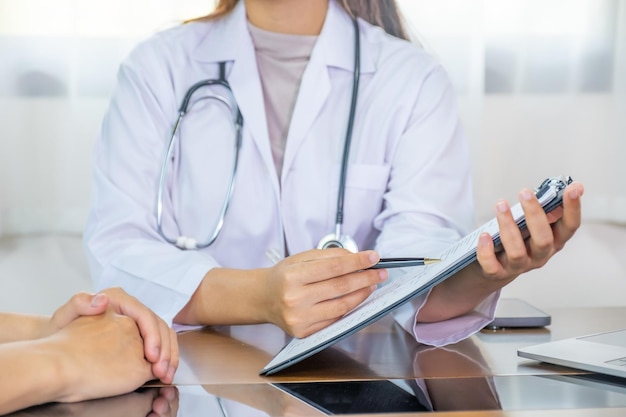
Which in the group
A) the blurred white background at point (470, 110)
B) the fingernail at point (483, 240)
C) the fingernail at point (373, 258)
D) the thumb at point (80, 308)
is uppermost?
the fingernail at point (483, 240)

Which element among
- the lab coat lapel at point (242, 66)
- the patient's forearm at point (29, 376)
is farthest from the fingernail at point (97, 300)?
the lab coat lapel at point (242, 66)

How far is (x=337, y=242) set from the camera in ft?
4.32

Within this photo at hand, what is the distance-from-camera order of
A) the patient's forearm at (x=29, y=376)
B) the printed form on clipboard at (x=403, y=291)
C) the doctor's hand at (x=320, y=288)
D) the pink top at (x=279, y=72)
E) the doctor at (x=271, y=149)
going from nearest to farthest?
the patient's forearm at (x=29, y=376) → the printed form on clipboard at (x=403, y=291) → the doctor's hand at (x=320, y=288) → the doctor at (x=271, y=149) → the pink top at (x=279, y=72)

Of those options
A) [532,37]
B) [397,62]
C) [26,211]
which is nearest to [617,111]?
[532,37]

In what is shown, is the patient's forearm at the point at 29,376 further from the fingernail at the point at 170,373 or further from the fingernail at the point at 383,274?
the fingernail at the point at 383,274

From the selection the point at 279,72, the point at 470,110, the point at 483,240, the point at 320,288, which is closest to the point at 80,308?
the point at 320,288

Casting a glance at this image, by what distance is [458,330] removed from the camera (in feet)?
3.56

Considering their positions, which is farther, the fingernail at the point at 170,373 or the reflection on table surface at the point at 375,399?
the fingernail at the point at 170,373

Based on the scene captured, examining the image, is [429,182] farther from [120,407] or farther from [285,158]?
[120,407]

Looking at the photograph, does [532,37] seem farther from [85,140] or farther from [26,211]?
[26,211]

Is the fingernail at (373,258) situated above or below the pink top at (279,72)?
below

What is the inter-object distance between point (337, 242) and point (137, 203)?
0.31 meters

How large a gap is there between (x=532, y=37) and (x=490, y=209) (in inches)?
17.9

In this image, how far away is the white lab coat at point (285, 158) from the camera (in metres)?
1.39
